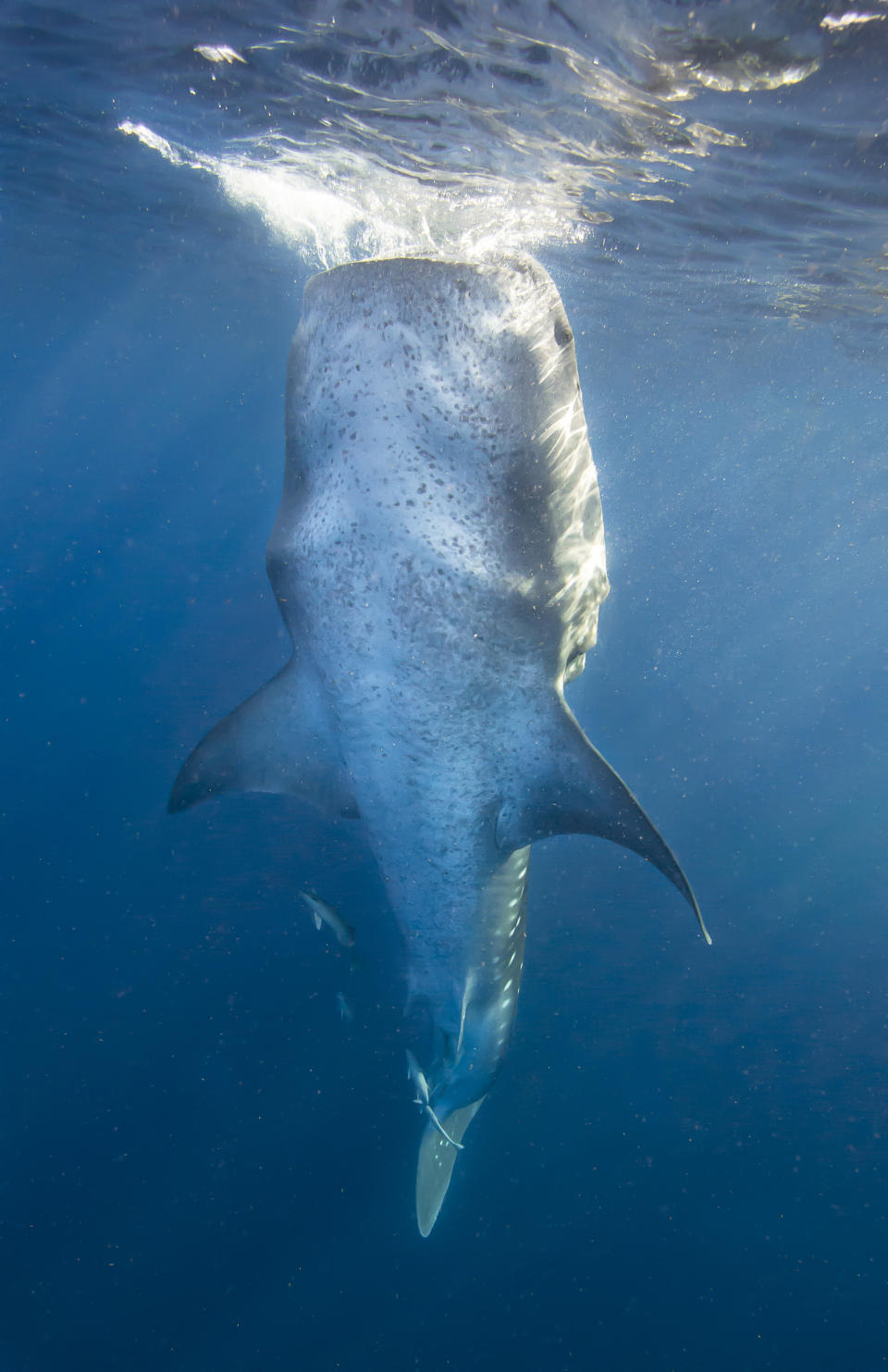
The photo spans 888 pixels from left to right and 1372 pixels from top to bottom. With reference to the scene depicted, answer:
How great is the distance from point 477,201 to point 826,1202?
1920 centimetres

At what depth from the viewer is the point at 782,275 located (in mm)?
14336

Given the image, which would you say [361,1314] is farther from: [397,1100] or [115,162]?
[115,162]

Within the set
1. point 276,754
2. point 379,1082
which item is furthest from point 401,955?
point 379,1082

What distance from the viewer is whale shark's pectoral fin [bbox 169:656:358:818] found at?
12.3 feet

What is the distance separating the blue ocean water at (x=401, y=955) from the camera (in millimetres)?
8375

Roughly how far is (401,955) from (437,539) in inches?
116

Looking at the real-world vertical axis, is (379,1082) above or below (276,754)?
below

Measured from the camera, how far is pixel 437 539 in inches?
103

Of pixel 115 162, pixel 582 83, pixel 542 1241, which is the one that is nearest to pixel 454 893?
pixel 582 83

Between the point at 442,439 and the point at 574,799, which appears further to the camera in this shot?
the point at 574,799

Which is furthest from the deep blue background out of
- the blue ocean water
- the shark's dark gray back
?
the shark's dark gray back

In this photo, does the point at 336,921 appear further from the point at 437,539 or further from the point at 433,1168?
the point at 437,539

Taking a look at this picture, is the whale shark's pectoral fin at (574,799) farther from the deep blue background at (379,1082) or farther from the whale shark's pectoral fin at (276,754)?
the deep blue background at (379,1082)

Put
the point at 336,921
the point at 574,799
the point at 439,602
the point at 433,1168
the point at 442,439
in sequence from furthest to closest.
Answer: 1. the point at 336,921
2. the point at 433,1168
3. the point at 574,799
4. the point at 439,602
5. the point at 442,439
